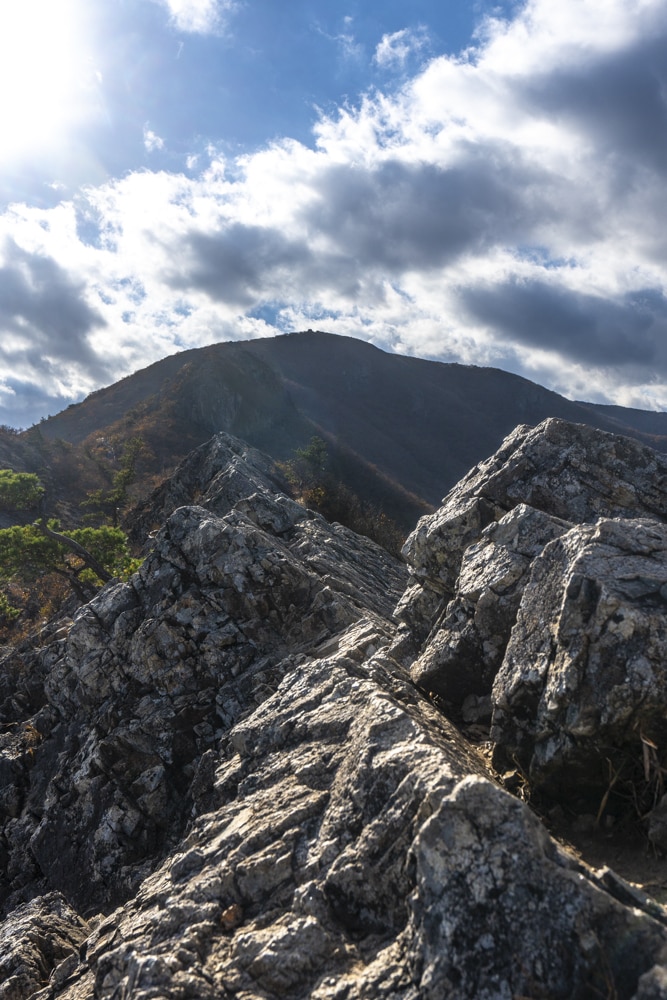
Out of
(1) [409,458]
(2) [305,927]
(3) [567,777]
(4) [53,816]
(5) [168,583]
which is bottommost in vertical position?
(4) [53,816]

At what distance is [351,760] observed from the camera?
7.47 m

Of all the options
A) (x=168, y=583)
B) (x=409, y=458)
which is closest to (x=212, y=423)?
(x=409, y=458)

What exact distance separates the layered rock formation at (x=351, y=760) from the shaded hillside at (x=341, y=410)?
59345 mm

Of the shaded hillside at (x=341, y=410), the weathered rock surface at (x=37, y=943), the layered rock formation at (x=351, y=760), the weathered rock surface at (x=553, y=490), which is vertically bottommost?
the weathered rock surface at (x=37, y=943)

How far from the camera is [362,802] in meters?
6.77

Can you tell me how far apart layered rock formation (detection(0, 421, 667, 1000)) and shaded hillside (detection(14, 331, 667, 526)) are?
5935 cm

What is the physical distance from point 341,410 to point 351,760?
138 m

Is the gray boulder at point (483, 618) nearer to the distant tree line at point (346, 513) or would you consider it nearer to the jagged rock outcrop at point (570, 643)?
the jagged rock outcrop at point (570, 643)

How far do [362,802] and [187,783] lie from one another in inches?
362

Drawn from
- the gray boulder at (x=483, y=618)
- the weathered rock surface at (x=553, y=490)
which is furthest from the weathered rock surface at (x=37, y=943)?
the weathered rock surface at (x=553, y=490)

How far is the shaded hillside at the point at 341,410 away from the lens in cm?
9131

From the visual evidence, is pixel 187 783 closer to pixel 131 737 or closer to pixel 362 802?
pixel 131 737

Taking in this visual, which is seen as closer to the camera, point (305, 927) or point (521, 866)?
point (521, 866)

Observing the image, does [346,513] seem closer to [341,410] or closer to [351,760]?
[351,760]
